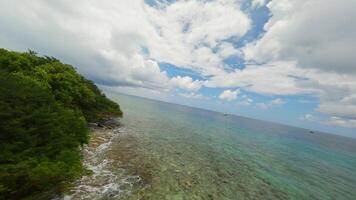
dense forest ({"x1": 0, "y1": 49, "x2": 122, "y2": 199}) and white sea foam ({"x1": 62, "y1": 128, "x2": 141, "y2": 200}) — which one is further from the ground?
dense forest ({"x1": 0, "y1": 49, "x2": 122, "y2": 199})

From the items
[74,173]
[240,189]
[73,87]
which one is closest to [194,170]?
[240,189]

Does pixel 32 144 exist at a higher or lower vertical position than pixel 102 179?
higher

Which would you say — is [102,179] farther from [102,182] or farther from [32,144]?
[32,144]

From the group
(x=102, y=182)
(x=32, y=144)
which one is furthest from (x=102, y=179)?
(x=32, y=144)

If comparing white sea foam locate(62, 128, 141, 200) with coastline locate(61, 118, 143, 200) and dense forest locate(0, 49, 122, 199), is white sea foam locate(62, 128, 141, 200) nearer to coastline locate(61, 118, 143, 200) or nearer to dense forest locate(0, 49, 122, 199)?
coastline locate(61, 118, 143, 200)

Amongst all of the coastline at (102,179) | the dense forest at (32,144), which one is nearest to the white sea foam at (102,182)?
the coastline at (102,179)

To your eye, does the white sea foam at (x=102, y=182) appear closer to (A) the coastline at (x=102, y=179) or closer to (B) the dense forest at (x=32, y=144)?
(A) the coastline at (x=102, y=179)

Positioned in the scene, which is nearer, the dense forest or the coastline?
the dense forest

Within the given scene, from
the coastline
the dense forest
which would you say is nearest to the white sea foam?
the coastline

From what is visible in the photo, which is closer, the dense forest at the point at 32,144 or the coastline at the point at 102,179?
the dense forest at the point at 32,144

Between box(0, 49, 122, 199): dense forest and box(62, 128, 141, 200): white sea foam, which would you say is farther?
box(62, 128, 141, 200): white sea foam

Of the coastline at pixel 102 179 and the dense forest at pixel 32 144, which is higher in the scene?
the dense forest at pixel 32 144
